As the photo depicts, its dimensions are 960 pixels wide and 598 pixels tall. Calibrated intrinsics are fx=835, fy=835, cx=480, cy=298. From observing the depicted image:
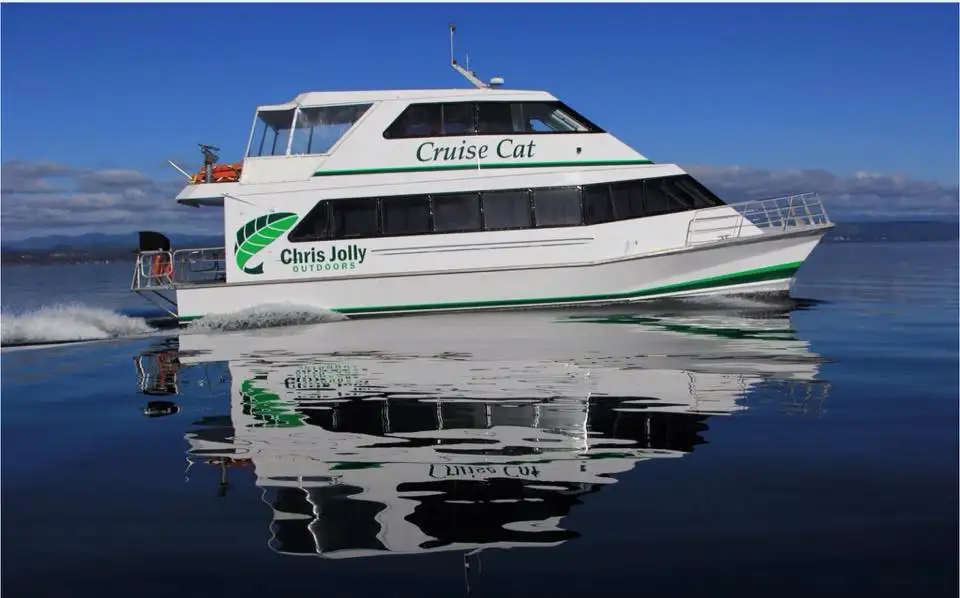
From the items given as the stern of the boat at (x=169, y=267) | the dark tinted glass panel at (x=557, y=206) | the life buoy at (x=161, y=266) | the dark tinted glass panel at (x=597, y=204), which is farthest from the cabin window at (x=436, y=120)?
the life buoy at (x=161, y=266)

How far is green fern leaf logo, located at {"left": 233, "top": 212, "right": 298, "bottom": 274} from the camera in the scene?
14.6m

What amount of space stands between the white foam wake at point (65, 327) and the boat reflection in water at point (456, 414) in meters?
1.96

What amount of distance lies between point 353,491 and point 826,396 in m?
4.34

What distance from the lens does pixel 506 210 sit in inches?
583

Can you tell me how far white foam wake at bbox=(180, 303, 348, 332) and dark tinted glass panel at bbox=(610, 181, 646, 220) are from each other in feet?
17.2

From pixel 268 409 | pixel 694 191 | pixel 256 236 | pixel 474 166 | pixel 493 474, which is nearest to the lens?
pixel 493 474

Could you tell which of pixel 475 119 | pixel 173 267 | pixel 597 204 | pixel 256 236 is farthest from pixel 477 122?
pixel 173 267

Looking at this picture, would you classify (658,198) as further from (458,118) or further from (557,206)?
(458,118)

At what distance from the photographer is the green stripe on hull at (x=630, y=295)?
14797mm

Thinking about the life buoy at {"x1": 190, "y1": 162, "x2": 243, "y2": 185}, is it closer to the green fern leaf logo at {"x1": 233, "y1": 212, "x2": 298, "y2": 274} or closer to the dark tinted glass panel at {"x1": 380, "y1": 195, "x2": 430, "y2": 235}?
the green fern leaf logo at {"x1": 233, "y1": 212, "x2": 298, "y2": 274}

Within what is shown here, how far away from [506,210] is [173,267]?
601 centimetres

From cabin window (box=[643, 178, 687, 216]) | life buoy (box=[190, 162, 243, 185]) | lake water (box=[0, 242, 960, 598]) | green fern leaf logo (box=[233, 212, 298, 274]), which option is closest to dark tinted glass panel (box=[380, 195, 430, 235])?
green fern leaf logo (box=[233, 212, 298, 274])

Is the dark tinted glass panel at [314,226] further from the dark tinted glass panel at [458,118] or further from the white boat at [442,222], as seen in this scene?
the dark tinted glass panel at [458,118]

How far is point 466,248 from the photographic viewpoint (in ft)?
48.3
